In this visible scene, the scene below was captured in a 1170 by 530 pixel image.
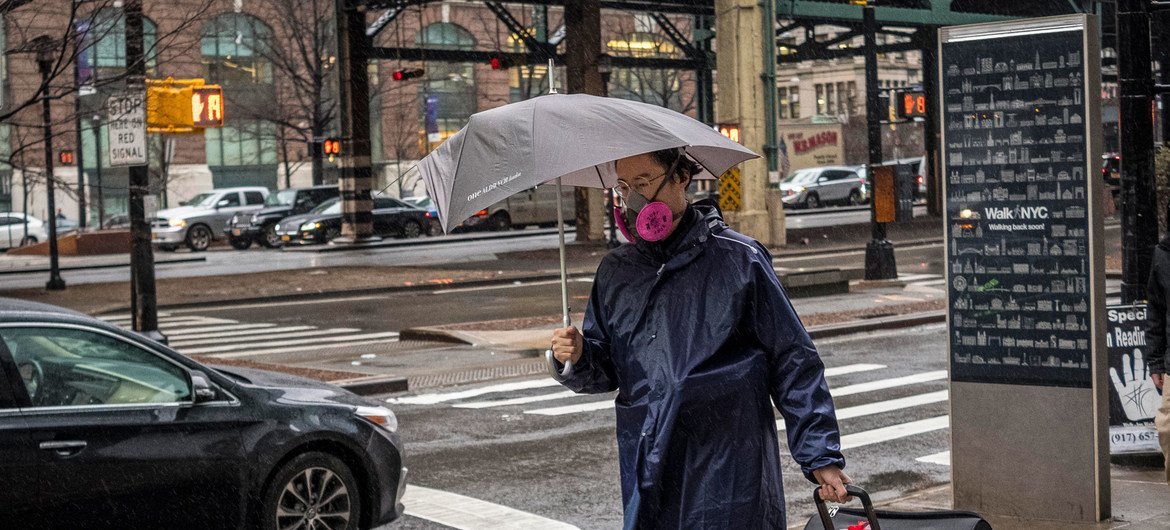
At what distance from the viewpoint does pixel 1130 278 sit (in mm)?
9148

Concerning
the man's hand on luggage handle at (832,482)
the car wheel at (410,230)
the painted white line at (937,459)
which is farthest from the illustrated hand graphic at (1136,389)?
the car wheel at (410,230)

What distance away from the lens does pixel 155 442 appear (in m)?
6.35

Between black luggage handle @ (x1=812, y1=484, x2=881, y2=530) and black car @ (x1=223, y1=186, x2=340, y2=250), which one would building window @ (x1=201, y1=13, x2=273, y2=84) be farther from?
black luggage handle @ (x1=812, y1=484, x2=881, y2=530)

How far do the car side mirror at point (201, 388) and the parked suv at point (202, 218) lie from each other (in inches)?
1422

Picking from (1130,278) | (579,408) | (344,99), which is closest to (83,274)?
(344,99)

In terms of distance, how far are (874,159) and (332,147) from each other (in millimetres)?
20491

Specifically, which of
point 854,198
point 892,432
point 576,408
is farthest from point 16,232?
point 892,432

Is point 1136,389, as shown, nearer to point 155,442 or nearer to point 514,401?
point 155,442

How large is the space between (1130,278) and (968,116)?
2981 millimetres

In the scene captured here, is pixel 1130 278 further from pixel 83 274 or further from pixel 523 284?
pixel 83 274

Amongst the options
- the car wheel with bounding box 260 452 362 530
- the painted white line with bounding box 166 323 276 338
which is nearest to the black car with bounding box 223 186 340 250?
the painted white line with bounding box 166 323 276 338

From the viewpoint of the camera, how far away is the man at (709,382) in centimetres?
373

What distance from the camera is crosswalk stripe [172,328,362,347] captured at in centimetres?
1872

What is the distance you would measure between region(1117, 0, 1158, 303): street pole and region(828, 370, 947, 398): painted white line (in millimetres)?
3773
